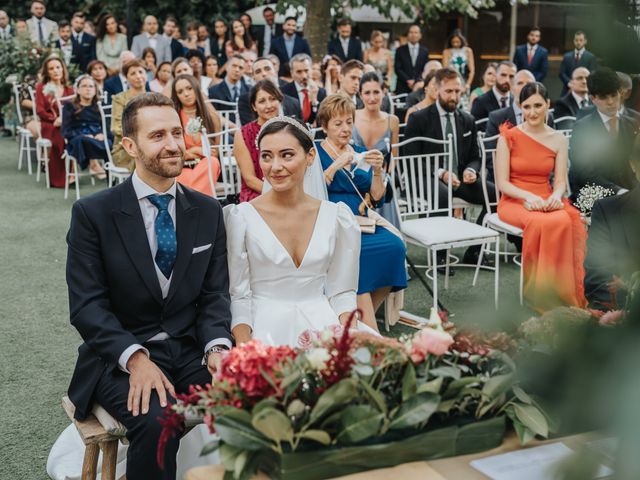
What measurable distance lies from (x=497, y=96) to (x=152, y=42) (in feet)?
20.0

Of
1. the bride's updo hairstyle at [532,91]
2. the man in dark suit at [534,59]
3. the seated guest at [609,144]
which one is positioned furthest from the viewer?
the man in dark suit at [534,59]

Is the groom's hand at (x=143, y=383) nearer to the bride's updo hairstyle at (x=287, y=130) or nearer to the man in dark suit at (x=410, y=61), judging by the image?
the bride's updo hairstyle at (x=287, y=130)

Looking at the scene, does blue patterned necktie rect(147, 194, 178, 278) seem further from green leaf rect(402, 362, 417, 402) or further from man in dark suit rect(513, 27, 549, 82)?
man in dark suit rect(513, 27, 549, 82)

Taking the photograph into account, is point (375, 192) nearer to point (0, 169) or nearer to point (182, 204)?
point (182, 204)

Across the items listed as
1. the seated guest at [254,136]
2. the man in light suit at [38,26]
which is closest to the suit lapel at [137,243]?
the seated guest at [254,136]

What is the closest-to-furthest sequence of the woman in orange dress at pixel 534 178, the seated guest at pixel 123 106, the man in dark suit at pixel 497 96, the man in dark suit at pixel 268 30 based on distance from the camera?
the woman in orange dress at pixel 534 178 < the seated guest at pixel 123 106 < the man in dark suit at pixel 497 96 < the man in dark suit at pixel 268 30

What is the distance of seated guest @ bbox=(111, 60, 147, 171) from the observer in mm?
7363

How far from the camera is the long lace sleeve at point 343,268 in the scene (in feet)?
10.4

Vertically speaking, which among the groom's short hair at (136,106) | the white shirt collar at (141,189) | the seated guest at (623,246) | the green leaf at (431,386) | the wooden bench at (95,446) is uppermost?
the seated guest at (623,246)

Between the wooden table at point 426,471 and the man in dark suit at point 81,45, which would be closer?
the wooden table at point 426,471

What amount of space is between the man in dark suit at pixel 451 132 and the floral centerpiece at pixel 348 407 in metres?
4.22

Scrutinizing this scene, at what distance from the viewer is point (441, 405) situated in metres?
1.76

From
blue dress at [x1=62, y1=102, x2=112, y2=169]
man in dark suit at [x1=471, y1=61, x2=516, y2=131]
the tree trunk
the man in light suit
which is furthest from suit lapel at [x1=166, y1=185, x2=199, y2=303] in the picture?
the man in light suit

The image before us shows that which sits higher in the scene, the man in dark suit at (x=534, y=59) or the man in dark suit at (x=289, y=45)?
the man in dark suit at (x=289, y=45)
